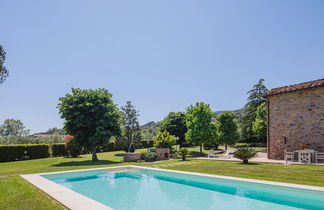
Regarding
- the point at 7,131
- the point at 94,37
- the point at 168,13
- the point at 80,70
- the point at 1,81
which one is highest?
the point at 168,13

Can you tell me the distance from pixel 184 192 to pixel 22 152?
24.9 metres

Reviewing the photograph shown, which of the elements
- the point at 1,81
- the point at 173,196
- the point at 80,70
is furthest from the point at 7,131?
the point at 173,196

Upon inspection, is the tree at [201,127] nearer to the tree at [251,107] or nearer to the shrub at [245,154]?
the shrub at [245,154]

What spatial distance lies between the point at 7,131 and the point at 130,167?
9235 cm

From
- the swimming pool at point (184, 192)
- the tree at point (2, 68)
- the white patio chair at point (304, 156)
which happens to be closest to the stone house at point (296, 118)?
the white patio chair at point (304, 156)

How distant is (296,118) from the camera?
55.0 feet

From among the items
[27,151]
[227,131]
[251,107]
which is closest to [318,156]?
[227,131]

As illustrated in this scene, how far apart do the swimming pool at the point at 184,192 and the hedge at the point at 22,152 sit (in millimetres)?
16392

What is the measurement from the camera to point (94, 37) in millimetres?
18875

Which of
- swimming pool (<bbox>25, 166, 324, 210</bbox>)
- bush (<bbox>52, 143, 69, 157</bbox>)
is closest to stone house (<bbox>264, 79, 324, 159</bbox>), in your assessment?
swimming pool (<bbox>25, 166, 324, 210</bbox>)

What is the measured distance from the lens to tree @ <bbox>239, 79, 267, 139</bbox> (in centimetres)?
4469

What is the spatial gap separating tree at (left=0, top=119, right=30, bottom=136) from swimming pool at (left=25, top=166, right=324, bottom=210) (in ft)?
291

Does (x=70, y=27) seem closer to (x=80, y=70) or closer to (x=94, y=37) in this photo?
(x=94, y=37)

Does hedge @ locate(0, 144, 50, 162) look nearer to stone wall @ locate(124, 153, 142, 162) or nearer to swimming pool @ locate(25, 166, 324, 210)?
stone wall @ locate(124, 153, 142, 162)
